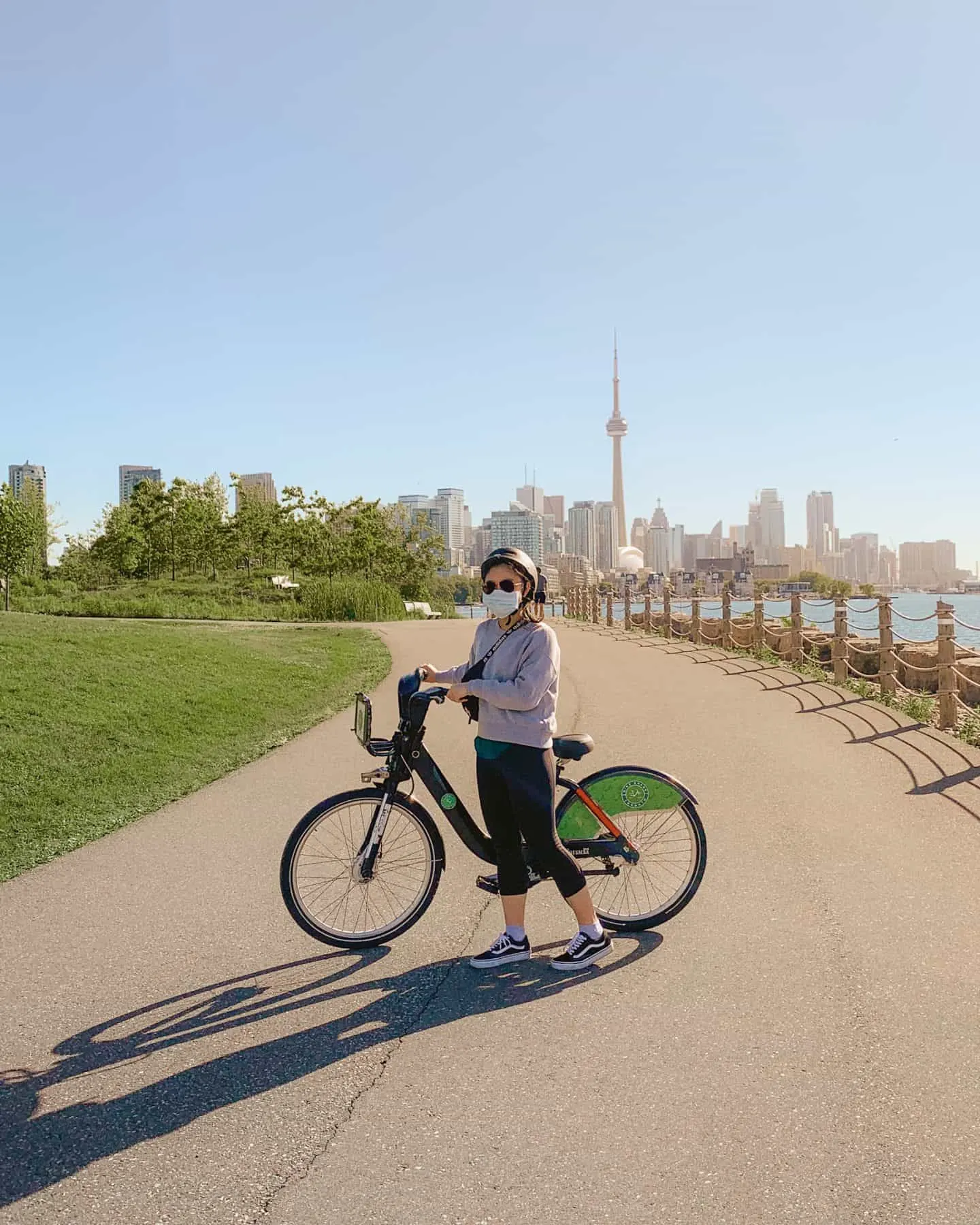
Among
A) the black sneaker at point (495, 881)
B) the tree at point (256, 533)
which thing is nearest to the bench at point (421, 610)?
the tree at point (256, 533)

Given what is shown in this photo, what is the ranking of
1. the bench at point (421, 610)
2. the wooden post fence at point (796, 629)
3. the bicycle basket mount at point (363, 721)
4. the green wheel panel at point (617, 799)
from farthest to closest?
the bench at point (421, 610)
the wooden post fence at point (796, 629)
the green wheel panel at point (617, 799)
the bicycle basket mount at point (363, 721)

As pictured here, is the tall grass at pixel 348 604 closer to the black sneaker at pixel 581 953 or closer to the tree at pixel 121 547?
the tree at pixel 121 547

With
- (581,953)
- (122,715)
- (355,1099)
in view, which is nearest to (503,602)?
(581,953)

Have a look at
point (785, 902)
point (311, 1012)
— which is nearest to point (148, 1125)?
point (311, 1012)

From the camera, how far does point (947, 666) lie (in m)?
11.1

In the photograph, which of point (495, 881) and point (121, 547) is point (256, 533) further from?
point (495, 881)

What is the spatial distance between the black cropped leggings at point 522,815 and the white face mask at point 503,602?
591 millimetres

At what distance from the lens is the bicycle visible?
15.6 feet

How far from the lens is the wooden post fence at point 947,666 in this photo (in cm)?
1088

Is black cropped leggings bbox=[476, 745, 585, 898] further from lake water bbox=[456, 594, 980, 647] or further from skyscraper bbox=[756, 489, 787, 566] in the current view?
skyscraper bbox=[756, 489, 787, 566]

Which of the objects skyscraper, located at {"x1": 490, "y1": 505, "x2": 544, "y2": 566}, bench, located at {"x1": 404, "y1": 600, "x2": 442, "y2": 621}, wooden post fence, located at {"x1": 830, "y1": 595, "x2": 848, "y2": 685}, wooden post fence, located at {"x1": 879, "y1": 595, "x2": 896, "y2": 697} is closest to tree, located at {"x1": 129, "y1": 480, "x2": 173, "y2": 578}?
bench, located at {"x1": 404, "y1": 600, "x2": 442, "y2": 621}

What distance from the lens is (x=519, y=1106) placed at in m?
3.34

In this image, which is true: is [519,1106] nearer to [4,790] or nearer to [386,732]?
[4,790]

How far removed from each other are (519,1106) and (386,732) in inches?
330
